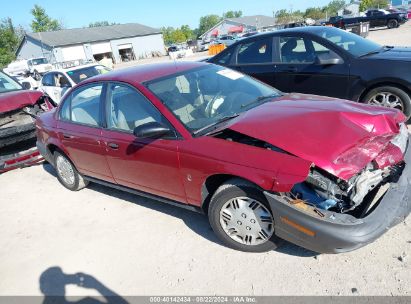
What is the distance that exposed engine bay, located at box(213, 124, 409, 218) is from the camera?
2.77 metres

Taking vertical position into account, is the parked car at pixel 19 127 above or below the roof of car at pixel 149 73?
below

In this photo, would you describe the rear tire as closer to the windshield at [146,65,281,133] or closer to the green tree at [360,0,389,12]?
the windshield at [146,65,281,133]

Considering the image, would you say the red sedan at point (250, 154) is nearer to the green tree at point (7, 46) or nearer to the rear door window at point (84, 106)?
the rear door window at point (84, 106)

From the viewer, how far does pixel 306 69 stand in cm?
601

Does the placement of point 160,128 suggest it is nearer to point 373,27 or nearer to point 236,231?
point 236,231

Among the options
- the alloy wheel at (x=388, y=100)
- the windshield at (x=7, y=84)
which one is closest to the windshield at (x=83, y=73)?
the windshield at (x=7, y=84)

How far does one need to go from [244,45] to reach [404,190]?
15.4ft

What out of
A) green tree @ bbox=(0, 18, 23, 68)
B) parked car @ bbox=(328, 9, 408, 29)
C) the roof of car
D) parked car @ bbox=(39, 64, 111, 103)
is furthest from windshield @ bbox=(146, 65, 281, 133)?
green tree @ bbox=(0, 18, 23, 68)

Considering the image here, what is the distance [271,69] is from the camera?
6.44 meters

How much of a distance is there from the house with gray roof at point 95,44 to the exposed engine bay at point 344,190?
5098cm

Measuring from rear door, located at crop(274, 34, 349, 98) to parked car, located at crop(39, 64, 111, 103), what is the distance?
289 inches

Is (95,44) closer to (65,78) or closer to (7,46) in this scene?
(7,46)

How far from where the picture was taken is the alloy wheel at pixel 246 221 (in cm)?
308

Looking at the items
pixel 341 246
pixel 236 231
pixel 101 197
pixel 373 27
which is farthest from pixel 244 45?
pixel 373 27
